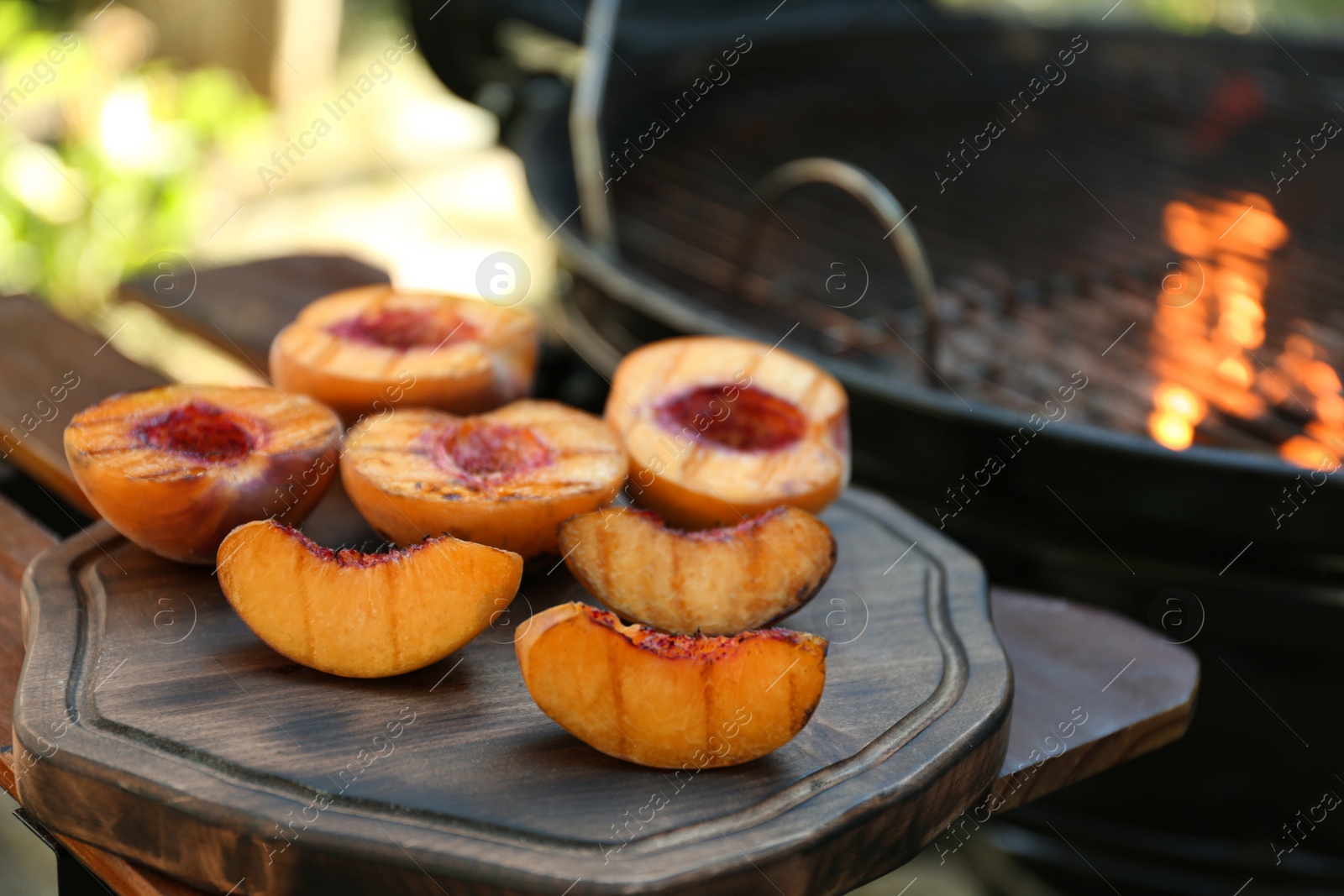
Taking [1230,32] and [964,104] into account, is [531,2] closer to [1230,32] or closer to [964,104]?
[964,104]

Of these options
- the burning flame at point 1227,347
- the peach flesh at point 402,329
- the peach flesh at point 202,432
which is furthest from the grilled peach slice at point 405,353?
the burning flame at point 1227,347

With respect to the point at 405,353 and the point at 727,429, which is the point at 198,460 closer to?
the point at 405,353

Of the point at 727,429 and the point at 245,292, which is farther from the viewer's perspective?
the point at 245,292

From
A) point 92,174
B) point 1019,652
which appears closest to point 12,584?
point 1019,652

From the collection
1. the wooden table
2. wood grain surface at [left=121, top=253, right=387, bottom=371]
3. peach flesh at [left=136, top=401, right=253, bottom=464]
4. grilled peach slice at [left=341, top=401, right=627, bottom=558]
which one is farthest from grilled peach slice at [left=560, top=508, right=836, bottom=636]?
wood grain surface at [left=121, top=253, right=387, bottom=371]

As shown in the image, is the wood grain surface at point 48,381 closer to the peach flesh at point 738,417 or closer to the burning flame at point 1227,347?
the peach flesh at point 738,417

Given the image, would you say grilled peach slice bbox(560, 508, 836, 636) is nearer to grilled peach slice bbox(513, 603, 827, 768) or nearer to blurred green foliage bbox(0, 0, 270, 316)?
grilled peach slice bbox(513, 603, 827, 768)

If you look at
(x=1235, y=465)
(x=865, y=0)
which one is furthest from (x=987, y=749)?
(x=865, y=0)
